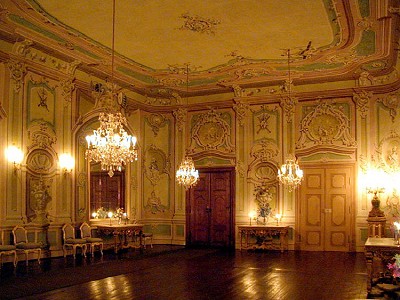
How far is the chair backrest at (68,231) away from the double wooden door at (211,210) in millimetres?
3694

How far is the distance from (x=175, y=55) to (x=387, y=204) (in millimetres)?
5760

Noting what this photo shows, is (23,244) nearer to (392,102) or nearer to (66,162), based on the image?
(66,162)

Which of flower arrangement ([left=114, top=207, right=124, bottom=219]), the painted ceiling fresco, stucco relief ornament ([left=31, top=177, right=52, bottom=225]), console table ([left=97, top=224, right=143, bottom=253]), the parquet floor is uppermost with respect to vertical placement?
the painted ceiling fresco

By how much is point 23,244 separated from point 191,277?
3225 millimetres

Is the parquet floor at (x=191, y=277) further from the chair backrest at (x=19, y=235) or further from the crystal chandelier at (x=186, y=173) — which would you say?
the crystal chandelier at (x=186, y=173)

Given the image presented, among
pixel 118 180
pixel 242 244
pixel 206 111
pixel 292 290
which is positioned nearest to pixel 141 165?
pixel 118 180

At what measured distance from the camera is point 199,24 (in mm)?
8633

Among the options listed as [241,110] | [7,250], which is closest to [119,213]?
[7,250]

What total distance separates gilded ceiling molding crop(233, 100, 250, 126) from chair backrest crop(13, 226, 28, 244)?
19.7ft

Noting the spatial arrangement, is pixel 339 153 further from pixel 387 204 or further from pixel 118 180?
pixel 118 180

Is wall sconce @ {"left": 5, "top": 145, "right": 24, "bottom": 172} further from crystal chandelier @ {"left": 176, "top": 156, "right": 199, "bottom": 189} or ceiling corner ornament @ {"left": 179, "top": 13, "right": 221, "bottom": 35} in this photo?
ceiling corner ornament @ {"left": 179, "top": 13, "right": 221, "bottom": 35}

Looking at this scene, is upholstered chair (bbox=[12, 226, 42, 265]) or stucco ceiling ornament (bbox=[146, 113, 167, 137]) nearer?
upholstered chair (bbox=[12, 226, 42, 265])

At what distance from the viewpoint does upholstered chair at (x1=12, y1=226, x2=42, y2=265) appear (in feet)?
29.3

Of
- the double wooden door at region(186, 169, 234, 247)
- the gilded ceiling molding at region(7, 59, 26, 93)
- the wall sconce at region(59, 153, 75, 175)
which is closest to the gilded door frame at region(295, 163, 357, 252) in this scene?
the double wooden door at region(186, 169, 234, 247)
